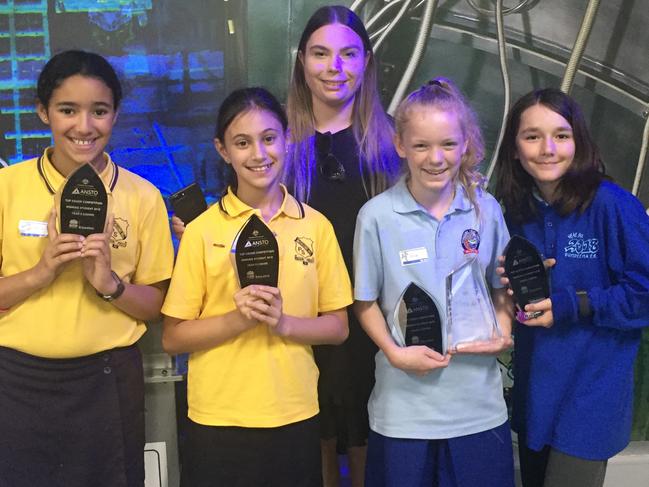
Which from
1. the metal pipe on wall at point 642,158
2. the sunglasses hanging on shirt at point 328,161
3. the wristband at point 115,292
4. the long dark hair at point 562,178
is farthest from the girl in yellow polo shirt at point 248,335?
the metal pipe on wall at point 642,158

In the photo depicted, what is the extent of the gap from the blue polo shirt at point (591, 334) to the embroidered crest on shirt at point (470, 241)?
0.22m

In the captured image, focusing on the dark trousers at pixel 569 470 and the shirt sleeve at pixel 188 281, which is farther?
the dark trousers at pixel 569 470

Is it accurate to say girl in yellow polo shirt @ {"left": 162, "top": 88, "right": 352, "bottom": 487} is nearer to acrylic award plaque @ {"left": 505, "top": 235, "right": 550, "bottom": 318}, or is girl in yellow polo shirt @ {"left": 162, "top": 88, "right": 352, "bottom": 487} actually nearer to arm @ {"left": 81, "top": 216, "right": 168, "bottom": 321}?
arm @ {"left": 81, "top": 216, "right": 168, "bottom": 321}

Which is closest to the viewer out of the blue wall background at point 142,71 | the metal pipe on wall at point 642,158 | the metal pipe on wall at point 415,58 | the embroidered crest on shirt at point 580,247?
the embroidered crest on shirt at point 580,247

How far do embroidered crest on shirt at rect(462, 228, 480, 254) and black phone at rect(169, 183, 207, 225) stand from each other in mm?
742

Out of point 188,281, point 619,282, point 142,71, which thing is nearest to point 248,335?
point 188,281

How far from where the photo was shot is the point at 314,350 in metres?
1.76

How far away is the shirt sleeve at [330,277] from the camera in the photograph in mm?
1564

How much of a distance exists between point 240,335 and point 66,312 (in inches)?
16.3

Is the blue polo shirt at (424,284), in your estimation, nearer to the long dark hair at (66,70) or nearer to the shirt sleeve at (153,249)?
the shirt sleeve at (153,249)

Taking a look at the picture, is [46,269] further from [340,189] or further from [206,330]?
[340,189]

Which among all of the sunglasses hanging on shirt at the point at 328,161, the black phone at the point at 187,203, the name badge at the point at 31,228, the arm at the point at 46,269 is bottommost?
the arm at the point at 46,269

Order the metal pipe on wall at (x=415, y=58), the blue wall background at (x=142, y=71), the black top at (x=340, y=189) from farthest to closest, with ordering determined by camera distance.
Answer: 1. the metal pipe on wall at (x=415, y=58)
2. the blue wall background at (x=142, y=71)
3. the black top at (x=340, y=189)

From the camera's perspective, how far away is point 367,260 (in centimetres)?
155
